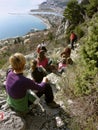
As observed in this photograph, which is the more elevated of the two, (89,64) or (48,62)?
(89,64)

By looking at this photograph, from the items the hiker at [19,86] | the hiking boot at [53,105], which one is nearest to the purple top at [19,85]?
the hiker at [19,86]

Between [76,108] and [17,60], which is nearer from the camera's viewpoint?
[17,60]

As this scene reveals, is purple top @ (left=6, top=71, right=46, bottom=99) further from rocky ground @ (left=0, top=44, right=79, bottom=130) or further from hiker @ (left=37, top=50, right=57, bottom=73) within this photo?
hiker @ (left=37, top=50, right=57, bottom=73)

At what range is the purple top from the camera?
5.78 metres

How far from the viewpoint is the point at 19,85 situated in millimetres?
5820

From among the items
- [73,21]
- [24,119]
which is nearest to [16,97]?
[24,119]

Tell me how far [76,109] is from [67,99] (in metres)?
0.81

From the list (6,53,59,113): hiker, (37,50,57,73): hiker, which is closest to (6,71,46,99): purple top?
(6,53,59,113): hiker

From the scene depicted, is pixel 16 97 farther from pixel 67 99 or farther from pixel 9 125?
pixel 67 99

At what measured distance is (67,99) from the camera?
22.1 ft

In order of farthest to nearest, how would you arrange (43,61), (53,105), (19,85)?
(43,61)
(53,105)
(19,85)

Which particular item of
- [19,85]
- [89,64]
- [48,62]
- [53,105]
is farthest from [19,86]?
[48,62]

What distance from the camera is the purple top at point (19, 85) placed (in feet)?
19.0

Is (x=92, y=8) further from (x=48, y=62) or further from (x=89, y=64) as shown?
(x=89, y=64)
